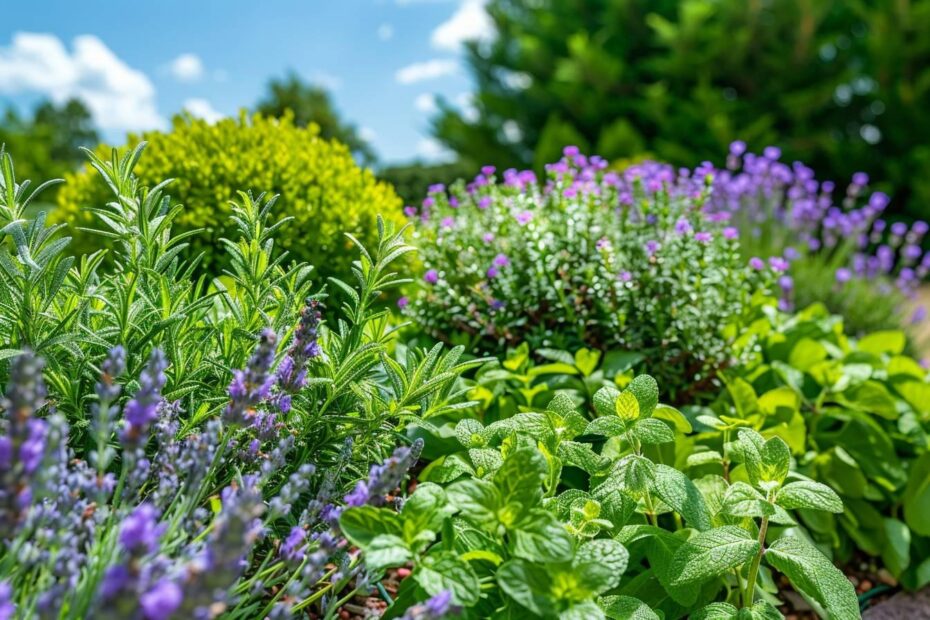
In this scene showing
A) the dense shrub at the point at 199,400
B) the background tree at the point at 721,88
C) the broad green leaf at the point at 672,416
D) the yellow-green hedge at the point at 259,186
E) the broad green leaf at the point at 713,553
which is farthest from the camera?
the background tree at the point at 721,88

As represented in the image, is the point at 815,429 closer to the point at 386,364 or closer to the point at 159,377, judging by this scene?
the point at 386,364

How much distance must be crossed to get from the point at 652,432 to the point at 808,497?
383mm

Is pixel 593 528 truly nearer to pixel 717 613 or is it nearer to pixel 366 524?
pixel 717 613

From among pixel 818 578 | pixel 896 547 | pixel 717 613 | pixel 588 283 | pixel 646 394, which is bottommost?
pixel 896 547

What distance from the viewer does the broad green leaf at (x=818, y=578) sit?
5.74 feet

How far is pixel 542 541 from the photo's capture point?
140cm

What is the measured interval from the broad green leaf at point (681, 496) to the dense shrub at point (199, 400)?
21.9 inches

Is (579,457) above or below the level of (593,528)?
above

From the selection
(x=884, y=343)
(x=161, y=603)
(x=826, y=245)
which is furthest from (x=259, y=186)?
(x=826, y=245)

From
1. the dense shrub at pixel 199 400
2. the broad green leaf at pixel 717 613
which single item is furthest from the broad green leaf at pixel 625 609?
the dense shrub at pixel 199 400

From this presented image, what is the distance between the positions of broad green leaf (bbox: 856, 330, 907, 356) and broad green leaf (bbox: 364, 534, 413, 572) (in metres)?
3.07

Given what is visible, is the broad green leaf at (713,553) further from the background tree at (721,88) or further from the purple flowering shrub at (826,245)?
the background tree at (721,88)

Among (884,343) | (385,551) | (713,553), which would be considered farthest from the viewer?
(884,343)

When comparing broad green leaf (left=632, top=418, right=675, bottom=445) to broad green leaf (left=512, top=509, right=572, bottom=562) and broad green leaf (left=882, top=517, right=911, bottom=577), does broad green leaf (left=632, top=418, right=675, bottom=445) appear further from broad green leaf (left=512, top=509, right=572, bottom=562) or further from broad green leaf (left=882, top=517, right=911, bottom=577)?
broad green leaf (left=882, top=517, right=911, bottom=577)
